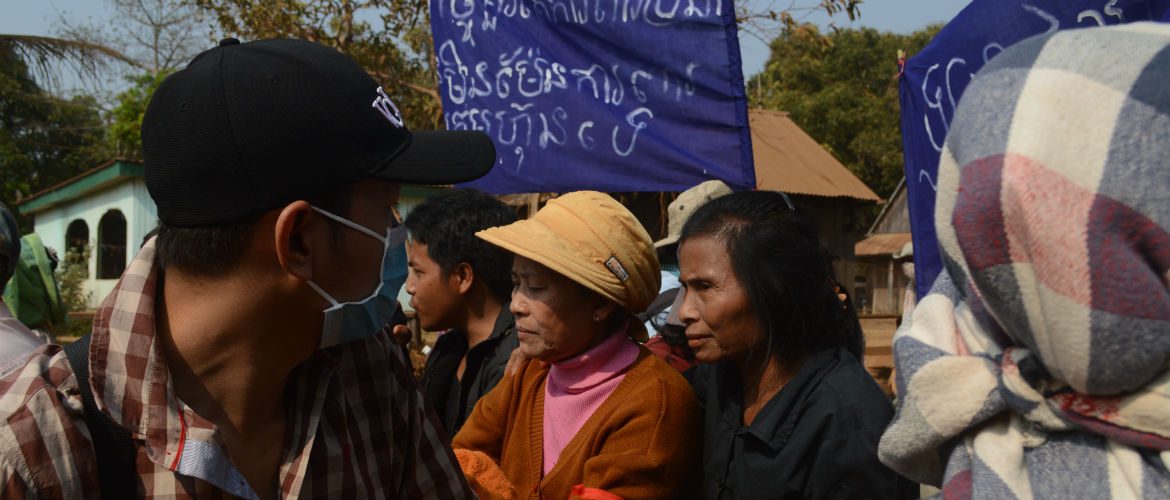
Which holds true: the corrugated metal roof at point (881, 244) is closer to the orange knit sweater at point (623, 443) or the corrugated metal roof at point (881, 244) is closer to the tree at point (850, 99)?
the tree at point (850, 99)

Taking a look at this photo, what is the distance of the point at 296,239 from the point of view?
5.41 feet

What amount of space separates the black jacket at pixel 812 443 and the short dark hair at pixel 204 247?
1242mm

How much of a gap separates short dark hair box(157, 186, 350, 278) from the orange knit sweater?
3.62 ft

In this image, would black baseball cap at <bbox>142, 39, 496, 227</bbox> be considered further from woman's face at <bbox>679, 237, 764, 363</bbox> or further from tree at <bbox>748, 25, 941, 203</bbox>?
tree at <bbox>748, 25, 941, 203</bbox>

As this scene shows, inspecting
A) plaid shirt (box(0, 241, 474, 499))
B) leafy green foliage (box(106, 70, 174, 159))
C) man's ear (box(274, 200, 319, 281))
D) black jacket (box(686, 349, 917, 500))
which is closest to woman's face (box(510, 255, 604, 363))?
black jacket (box(686, 349, 917, 500))

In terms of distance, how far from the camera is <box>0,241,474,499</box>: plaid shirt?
1354mm

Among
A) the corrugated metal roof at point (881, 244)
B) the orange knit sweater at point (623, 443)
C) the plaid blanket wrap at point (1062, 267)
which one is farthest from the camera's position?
the corrugated metal roof at point (881, 244)

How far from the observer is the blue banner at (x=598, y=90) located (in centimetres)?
356

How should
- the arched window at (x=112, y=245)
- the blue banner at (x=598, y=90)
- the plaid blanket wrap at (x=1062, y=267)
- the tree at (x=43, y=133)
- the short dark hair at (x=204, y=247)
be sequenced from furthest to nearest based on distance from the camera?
the tree at (x=43, y=133), the arched window at (x=112, y=245), the blue banner at (x=598, y=90), the short dark hair at (x=204, y=247), the plaid blanket wrap at (x=1062, y=267)

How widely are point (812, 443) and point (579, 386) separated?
72 centimetres

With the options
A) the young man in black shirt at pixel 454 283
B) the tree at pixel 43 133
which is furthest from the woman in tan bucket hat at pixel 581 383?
the tree at pixel 43 133

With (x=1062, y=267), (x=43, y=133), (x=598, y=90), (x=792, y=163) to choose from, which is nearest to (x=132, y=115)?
(x=43, y=133)

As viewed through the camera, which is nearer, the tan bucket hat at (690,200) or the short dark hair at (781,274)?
the short dark hair at (781,274)

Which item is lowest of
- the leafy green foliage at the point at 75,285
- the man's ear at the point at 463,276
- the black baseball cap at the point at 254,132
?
the leafy green foliage at the point at 75,285
